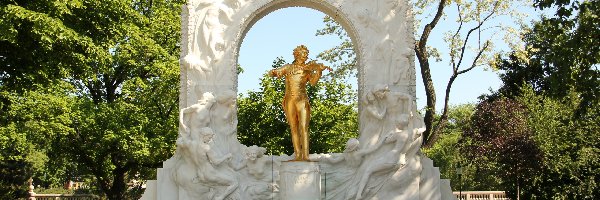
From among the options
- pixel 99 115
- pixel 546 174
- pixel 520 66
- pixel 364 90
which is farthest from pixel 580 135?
pixel 99 115

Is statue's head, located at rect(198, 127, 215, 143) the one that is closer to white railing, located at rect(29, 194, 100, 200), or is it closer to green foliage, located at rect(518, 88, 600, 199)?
green foliage, located at rect(518, 88, 600, 199)

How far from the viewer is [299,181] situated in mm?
9469

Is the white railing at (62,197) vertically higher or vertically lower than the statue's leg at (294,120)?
lower

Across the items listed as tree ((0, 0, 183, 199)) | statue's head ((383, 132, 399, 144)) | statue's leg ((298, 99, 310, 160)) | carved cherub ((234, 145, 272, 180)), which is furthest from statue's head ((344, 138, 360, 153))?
tree ((0, 0, 183, 199))

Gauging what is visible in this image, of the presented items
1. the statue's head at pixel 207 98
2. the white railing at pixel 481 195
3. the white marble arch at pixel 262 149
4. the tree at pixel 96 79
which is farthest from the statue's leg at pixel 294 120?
the white railing at pixel 481 195

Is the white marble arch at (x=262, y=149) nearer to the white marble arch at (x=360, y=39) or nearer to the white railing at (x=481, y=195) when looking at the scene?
the white marble arch at (x=360, y=39)

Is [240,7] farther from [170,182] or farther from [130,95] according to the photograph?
[130,95]

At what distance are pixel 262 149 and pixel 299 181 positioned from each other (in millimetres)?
1113

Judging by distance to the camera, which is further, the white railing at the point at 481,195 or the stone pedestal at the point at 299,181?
the white railing at the point at 481,195

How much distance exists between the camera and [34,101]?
14.9m

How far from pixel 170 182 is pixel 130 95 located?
9.94 metres

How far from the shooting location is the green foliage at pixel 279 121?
20.3 meters

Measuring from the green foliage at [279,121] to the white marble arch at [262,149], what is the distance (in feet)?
30.1

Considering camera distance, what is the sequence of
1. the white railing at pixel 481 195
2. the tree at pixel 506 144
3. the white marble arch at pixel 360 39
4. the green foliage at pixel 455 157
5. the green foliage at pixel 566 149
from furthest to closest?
the green foliage at pixel 455 157 < the white railing at pixel 481 195 < the green foliage at pixel 566 149 < the tree at pixel 506 144 < the white marble arch at pixel 360 39
